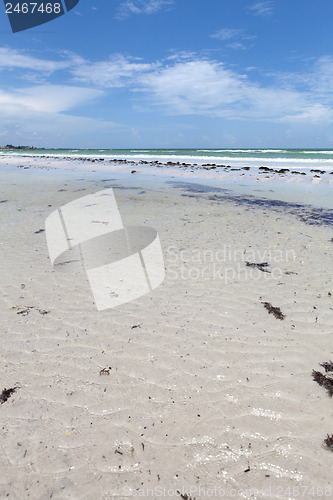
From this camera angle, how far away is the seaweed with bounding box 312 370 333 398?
9.90 ft

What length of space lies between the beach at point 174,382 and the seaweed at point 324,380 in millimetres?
71

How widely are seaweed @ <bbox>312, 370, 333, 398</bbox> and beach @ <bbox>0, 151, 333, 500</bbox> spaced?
0.07 metres

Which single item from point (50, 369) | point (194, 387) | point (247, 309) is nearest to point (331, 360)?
point (247, 309)

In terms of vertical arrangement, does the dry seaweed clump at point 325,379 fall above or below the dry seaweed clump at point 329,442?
above

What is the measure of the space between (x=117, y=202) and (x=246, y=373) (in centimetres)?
1048

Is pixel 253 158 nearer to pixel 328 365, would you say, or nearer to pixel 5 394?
pixel 328 365

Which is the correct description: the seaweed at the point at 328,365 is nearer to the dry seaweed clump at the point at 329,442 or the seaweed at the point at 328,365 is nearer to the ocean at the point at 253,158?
the dry seaweed clump at the point at 329,442

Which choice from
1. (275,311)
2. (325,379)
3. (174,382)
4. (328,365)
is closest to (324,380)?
(325,379)

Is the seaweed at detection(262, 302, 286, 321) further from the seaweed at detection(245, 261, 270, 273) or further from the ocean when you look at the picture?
the ocean

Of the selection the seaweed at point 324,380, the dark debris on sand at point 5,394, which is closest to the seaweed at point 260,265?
the seaweed at point 324,380

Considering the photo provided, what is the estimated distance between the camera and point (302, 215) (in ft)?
33.7

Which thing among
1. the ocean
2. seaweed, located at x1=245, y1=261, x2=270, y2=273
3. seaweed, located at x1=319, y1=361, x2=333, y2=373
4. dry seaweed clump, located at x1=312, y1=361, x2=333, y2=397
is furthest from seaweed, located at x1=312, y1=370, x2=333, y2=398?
the ocean

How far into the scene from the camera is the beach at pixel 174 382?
226 centimetres

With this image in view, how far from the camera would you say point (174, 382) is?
3098 mm
